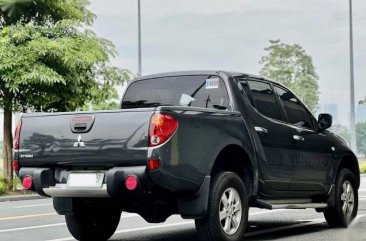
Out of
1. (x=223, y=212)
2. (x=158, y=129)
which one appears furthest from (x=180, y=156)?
(x=223, y=212)

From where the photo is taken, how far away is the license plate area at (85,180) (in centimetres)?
743

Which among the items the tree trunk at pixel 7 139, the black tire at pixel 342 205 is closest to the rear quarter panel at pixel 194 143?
the black tire at pixel 342 205

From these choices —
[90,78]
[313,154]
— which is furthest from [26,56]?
[313,154]

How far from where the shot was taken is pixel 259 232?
9.60 meters

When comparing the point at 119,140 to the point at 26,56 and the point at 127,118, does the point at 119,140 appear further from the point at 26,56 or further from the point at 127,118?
the point at 26,56

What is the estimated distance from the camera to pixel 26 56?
22.4 m

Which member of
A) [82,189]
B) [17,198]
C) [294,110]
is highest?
[294,110]

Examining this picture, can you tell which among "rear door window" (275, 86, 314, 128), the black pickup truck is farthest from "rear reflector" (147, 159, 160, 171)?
"rear door window" (275, 86, 314, 128)

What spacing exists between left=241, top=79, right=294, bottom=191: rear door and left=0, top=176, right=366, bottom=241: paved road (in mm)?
726

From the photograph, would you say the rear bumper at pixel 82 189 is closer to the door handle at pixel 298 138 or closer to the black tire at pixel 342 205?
the door handle at pixel 298 138

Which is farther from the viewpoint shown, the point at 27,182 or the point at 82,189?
the point at 27,182

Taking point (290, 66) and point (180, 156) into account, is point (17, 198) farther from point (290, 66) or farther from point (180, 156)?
point (290, 66)

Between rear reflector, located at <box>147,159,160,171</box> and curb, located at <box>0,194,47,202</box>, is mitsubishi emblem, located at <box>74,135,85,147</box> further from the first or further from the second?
curb, located at <box>0,194,47,202</box>

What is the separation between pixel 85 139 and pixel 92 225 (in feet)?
5.24
